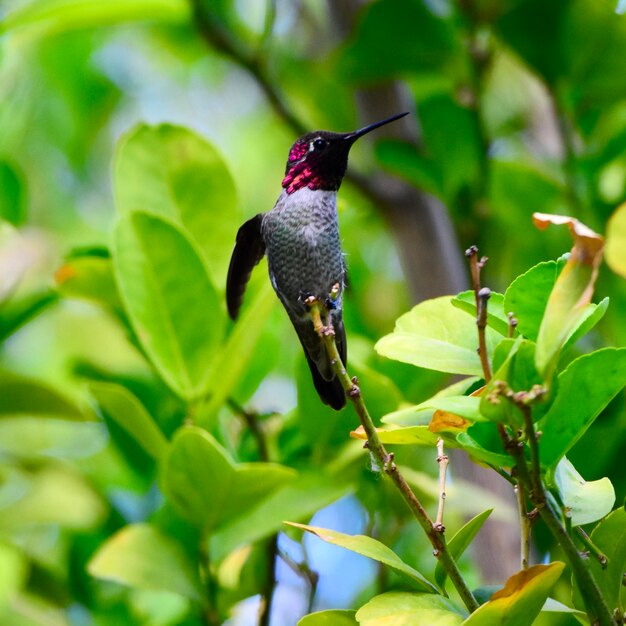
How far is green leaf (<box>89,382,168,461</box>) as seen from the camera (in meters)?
1.63

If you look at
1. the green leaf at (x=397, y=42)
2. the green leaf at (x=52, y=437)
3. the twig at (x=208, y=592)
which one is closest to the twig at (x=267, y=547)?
the twig at (x=208, y=592)

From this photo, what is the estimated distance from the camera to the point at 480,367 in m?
1.09

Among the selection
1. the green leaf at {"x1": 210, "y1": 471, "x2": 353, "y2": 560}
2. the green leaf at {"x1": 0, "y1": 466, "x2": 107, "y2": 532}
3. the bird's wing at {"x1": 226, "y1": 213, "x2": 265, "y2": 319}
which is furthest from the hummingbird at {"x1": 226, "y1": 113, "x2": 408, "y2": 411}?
the green leaf at {"x1": 0, "y1": 466, "x2": 107, "y2": 532}

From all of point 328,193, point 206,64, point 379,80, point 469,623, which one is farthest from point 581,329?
point 206,64

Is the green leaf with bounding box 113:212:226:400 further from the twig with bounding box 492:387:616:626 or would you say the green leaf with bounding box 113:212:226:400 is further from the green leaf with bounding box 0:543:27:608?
the twig with bounding box 492:387:616:626

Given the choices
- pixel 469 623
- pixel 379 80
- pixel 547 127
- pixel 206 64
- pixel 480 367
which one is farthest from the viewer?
pixel 206 64

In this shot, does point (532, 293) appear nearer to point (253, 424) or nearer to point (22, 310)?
point (253, 424)

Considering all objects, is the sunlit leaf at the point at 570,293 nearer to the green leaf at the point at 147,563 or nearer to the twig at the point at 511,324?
the twig at the point at 511,324

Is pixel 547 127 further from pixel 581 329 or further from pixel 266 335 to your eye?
pixel 581 329

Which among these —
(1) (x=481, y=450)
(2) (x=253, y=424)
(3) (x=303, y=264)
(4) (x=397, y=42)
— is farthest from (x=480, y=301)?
(4) (x=397, y=42)

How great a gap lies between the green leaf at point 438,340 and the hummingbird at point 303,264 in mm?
305

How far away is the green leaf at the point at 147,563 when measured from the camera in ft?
5.29

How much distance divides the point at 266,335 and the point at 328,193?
357 mm

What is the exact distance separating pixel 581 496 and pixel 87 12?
1.62 m
